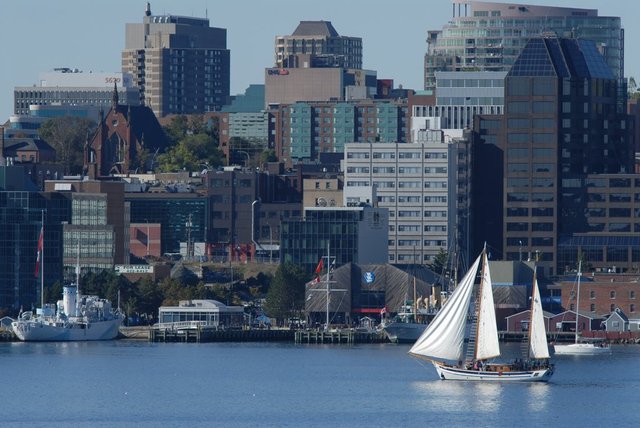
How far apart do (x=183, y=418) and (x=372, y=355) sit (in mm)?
54214

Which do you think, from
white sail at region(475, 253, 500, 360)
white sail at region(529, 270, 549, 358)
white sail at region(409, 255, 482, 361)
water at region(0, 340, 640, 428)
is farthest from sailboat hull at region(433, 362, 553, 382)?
white sail at region(529, 270, 549, 358)

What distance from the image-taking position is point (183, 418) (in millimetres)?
131875

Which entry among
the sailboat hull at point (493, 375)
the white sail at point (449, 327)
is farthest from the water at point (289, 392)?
the white sail at point (449, 327)

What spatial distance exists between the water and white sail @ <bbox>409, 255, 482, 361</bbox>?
2.24 metres

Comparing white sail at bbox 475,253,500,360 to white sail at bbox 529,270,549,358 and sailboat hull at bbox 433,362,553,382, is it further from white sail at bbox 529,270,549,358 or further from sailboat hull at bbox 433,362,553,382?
white sail at bbox 529,270,549,358

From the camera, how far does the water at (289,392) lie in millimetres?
131625

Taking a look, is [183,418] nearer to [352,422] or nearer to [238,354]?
[352,422]

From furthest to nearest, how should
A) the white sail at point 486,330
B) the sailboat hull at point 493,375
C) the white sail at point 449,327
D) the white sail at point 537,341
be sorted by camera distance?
the white sail at point 537,341 < the white sail at point 486,330 < the sailboat hull at point 493,375 < the white sail at point 449,327

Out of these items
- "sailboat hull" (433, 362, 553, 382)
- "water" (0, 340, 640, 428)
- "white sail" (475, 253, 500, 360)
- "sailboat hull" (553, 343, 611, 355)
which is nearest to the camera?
"water" (0, 340, 640, 428)

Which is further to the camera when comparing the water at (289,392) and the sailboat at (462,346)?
the sailboat at (462,346)

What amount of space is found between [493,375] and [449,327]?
432cm

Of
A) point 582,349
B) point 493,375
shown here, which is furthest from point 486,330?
point 582,349

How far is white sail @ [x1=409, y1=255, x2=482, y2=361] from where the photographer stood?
149875mm

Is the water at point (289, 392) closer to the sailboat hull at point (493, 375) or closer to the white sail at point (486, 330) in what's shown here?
the sailboat hull at point (493, 375)
